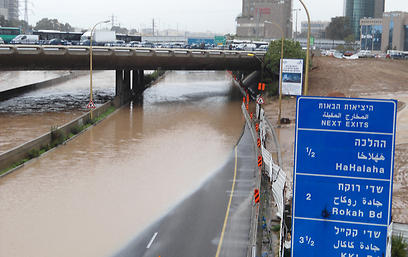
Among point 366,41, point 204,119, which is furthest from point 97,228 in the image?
point 366,41

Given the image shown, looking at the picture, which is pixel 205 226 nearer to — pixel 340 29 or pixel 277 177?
pixel 277 177

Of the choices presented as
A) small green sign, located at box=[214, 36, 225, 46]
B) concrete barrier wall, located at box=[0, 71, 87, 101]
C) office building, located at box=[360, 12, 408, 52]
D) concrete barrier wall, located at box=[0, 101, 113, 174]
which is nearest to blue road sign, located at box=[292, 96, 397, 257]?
concrete barrier wall, located at box=[0, 101, 113, 174]

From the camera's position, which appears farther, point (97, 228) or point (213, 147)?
point (213, 147)

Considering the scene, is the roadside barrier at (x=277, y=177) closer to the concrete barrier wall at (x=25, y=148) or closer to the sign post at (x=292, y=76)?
the sign post at (x=292, y=76)

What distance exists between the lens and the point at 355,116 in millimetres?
7738

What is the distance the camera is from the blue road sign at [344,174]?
25.2 ft

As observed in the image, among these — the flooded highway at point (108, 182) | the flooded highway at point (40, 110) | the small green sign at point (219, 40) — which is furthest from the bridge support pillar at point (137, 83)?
the small green sign at point (219, 40)

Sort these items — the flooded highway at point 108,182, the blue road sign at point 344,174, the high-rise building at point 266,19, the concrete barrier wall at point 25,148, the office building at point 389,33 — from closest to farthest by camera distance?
the blue road sign at point 344,174, the flooded highway at point 108,182, the concrete barrier wall at point 25,148, the office building at point 389,33, the high-rise building at point 266,19

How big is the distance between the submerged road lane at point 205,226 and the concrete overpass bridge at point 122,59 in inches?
1060

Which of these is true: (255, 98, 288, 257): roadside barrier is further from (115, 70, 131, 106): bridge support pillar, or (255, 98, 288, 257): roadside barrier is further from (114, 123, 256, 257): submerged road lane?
(115, 70, 131, 106): bridge support pillar

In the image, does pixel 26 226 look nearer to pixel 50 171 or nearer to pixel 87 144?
pixel 50 171

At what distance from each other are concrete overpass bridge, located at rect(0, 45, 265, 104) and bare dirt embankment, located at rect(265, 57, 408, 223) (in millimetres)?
8435

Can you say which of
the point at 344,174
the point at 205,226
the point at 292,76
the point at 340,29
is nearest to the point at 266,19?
the point at 340,29

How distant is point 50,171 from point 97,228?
31.0 feet
